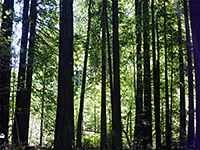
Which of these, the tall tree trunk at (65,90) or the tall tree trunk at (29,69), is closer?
the tall tree trunk at (65,90)

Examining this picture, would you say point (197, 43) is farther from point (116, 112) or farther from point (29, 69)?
point (29, 69)

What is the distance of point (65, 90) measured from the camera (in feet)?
17.1

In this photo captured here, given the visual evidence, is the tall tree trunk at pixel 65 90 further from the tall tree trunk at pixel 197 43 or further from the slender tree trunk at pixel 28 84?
the tall tree trunk at pixel 197 43

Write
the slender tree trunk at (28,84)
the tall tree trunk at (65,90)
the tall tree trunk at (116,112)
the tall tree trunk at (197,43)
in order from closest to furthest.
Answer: the tall tree trunk at (65,90), the tall tree trunk at (116,112), the tall tree trunk at (197,43), the slender tree trunk at (28,84)

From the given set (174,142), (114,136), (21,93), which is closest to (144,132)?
(114,136)

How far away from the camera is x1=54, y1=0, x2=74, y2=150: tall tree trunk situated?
5.12 m

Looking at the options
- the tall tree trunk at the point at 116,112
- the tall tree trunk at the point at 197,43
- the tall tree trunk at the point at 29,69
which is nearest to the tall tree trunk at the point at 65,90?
the tall tree trunk at the point at 116,112

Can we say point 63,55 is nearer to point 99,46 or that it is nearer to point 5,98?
point 5,98

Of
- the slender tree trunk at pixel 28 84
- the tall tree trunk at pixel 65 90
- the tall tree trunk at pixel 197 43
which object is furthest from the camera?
the slender tree trunk at pixel 28 84

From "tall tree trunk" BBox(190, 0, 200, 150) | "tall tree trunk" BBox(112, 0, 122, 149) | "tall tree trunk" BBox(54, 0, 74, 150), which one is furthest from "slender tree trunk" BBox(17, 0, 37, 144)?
"tall tree trunk" BBox(190, 0, 200, 150)

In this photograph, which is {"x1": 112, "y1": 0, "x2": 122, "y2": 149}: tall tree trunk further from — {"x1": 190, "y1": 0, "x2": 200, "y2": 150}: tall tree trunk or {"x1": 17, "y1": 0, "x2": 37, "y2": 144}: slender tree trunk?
{"x1": 17, "y1": 0, "x2": 37, "y2": 144}: slender tree trunk

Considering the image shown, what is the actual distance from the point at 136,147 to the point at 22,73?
5052 mm

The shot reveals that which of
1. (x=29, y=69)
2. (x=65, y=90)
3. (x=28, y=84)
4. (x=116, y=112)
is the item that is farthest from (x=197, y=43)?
(x=28, y=84)

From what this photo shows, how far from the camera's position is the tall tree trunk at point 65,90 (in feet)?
16.8
